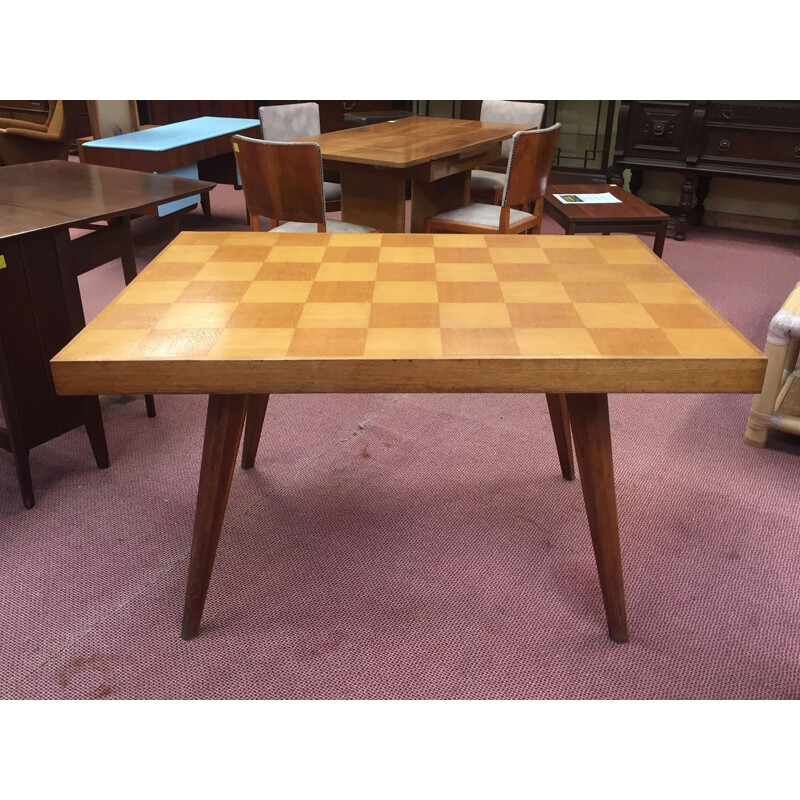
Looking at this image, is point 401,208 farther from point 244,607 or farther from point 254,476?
point 244,607

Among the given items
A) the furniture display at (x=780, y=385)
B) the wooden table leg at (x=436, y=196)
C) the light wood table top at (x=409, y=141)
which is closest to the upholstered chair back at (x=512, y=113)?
the light wood table top at (x=409, y=141)

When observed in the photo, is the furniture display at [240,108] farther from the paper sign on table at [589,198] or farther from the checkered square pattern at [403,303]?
the checkered square pattern at [403,303]

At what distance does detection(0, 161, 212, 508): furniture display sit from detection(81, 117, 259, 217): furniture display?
1725 millimetres

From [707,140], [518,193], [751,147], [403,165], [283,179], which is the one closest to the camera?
[283,179]

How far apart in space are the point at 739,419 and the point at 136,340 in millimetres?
2035

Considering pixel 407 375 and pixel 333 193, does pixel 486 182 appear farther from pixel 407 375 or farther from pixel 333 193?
pixel 407 375

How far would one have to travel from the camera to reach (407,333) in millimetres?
1247

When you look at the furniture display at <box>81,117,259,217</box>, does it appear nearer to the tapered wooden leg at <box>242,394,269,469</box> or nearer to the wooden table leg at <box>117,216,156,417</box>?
the wooden table leg at <box>117,216,156,417</box>

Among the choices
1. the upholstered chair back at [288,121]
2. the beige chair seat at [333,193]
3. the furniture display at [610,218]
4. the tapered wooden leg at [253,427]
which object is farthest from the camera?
the upholstered chair back at [288,121]

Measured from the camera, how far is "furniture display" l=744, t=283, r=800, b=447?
208 centimetres

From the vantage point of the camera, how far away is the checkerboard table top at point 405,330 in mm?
1167

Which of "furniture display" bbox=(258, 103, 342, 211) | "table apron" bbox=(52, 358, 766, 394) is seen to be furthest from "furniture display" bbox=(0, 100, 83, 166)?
"table apron" bbox=(52, 358, 766, 394)

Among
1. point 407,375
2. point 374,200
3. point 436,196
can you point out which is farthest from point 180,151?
point 407,375

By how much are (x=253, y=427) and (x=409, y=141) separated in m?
1.94
